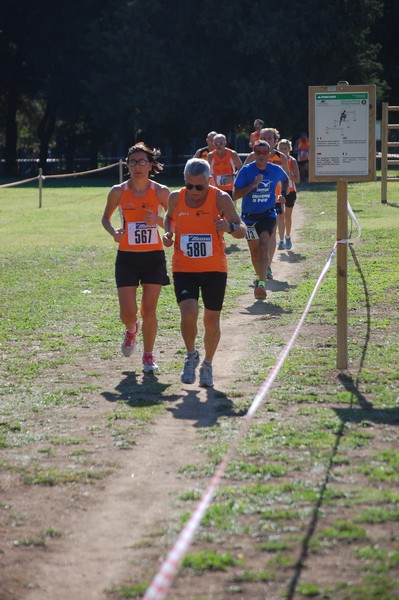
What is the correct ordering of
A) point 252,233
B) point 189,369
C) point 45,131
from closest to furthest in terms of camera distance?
point 189,369 → point 252,233 → point 45,131

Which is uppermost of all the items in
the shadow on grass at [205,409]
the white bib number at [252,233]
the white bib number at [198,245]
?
the white bib number at [198,245]

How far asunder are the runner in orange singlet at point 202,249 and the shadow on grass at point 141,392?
300 millimetres

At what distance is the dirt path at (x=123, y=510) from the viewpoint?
16.1ft

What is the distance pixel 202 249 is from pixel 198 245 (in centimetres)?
4

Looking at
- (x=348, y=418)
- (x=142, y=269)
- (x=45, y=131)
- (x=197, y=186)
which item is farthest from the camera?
(x=45, y=131)

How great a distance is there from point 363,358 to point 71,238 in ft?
43.8

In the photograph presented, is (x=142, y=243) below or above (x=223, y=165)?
below

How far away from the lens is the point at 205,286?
28.6 ft

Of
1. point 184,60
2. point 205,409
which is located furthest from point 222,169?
point 184,60

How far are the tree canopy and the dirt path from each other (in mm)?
36745

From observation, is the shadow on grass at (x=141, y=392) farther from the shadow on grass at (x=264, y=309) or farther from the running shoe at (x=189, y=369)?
the shadow on grass at (x=264, y=309)

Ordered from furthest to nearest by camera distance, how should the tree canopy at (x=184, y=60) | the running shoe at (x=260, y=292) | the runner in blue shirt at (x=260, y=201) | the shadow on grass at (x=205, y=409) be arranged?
the tree canopy at (x=184, y=60) → the runner in blue shirt at (x=260, y=201) → the running shoe at (x=260, y=292) → the shadow on grass at (x=205, y=409)

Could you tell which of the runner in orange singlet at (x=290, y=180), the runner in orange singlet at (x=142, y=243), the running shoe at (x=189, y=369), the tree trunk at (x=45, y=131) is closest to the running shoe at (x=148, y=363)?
the runner in orange singlet at (x=142, y=243)

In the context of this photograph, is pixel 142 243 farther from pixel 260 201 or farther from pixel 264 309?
pixel 260 201
